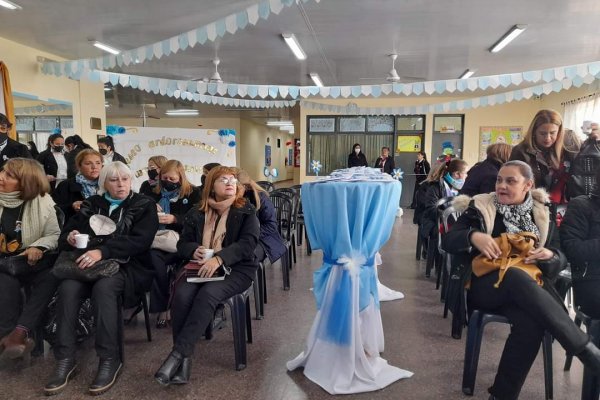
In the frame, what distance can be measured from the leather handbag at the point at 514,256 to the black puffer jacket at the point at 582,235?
158 millimetres

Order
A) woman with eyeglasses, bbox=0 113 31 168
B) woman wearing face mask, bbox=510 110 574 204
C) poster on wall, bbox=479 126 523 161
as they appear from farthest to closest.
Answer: poster on wall, bbox=479 126 523 161 < woman with eyeglasses, bbox=0 113 31 168 < woman wearing face mask, bbox=510 110 574 204

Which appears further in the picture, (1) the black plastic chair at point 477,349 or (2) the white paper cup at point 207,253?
(2) the white paper cup at point 207,253

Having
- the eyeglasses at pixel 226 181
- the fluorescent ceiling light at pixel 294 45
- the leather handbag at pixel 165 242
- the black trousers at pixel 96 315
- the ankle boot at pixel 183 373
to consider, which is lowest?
the ankle boot at pixel 183 373

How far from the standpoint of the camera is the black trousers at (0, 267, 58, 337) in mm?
2133

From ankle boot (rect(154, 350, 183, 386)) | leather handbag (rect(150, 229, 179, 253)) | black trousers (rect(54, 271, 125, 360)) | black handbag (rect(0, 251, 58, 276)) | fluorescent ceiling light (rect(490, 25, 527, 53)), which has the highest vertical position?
fluorescent ceiling light (rect(490, 25, 527, 53))

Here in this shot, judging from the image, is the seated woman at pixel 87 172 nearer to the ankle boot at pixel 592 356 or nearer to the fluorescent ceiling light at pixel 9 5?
the ankle boot at pixel 592 356

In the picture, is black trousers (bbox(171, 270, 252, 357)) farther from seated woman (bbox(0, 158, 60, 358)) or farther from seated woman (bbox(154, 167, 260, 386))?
seated woman (bbox(0, 158, 60, 358))

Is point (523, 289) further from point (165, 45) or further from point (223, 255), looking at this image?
point (165, 45)

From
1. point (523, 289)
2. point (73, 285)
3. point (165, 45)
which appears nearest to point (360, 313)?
point (523, 289)

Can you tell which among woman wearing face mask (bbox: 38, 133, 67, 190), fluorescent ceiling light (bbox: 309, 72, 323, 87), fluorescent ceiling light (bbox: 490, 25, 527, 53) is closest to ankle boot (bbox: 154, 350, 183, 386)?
woman wearing face mask (bbox: 38, 133, 67, 190)

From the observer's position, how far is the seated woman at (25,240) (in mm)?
2139

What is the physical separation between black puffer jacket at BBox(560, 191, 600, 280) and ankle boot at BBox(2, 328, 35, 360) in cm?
275

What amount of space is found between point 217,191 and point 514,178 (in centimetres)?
156

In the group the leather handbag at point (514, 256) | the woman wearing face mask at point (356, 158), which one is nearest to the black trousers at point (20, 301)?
the leather handbag at point (514, 256)
